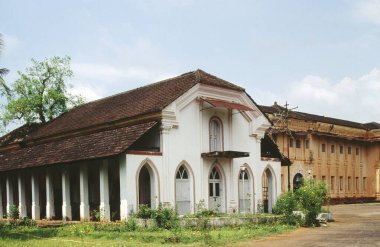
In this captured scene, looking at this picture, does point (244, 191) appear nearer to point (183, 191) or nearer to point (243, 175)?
point (243, 175)

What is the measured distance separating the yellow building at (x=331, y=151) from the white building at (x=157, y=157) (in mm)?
14813

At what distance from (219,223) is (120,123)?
303 inches

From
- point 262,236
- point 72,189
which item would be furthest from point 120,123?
point 262,236

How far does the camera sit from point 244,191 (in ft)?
94.0

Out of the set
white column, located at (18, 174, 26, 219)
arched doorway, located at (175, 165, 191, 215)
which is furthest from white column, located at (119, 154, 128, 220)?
white column, located at (18, 174, 26, 219)

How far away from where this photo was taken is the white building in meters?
24.2

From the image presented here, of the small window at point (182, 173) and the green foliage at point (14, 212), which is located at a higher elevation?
the small window at point (182, 173)

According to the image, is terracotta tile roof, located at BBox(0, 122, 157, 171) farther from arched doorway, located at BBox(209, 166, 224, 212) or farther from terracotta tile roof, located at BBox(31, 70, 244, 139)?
arched doorway, located at BBox(209, 166, 224, 212)

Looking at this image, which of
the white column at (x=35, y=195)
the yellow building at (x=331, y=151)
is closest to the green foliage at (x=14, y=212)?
the white column at (x=35, y=195)

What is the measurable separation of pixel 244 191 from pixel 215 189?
206 centimetres

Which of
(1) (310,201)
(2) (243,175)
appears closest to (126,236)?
(1) (310,201)

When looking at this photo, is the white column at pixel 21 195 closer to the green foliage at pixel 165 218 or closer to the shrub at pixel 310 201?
the green foliage at pixel 165 218

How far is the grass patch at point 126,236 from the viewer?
1695 centimetres

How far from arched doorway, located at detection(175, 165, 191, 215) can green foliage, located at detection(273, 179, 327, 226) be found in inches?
178
